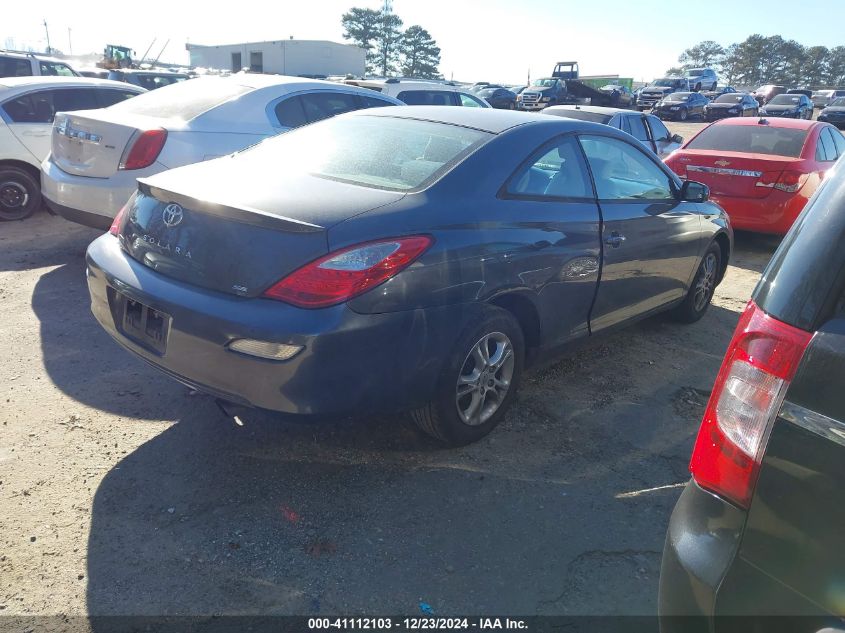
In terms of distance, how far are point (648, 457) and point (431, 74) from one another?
258ft

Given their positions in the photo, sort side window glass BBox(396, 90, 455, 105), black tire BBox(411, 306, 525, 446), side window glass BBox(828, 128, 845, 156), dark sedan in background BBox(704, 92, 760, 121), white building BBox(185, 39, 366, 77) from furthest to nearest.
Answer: white building BBox(185, 39, 366, 77) → dark sedan in background BBox(704, 92, 760, 121) → side window glass BBox(396, 90, 455, 105) → side window glass BBox(828, 128, 845, 156) → black tire BBox(411, 306, 525, 446)

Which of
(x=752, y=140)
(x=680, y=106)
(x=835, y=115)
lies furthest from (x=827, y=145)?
(x=835, y=115)

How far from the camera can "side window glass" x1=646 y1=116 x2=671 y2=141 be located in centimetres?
1071

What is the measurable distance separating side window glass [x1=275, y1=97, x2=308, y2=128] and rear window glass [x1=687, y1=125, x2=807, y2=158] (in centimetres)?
505

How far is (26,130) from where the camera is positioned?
7.38 meters

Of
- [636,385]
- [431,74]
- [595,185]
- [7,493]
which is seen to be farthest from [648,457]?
[431,74]

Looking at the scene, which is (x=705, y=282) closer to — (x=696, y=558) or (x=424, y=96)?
(x=696, y=558)

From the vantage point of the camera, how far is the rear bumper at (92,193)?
5480 millimetres

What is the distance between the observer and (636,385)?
14.3 ft

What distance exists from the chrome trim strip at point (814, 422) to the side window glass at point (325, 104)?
5827mm

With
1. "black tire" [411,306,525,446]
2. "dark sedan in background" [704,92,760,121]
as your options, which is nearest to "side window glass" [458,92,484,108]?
"black tire" [411,306,525,446]

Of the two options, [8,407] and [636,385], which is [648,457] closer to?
[636,385]

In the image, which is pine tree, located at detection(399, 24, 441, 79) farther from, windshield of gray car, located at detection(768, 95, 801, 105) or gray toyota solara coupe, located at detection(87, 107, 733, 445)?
gray toyota solara coupe, located at detection(87, 107, 733, 445)

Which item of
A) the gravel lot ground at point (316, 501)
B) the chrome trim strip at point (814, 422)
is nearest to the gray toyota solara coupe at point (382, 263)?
the gravel lot ground at point (316, 501)
